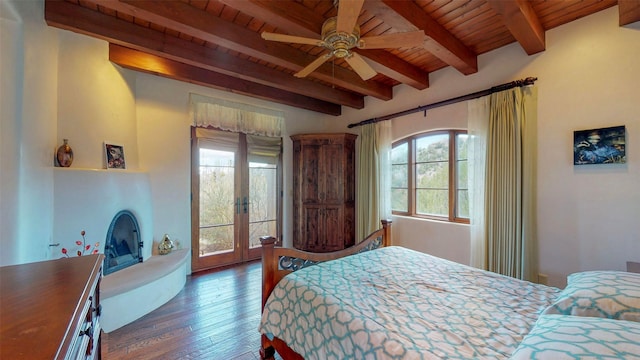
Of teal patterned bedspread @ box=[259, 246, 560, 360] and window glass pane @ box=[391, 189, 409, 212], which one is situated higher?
window glass pane @ box=[391, 189, 409, 212]

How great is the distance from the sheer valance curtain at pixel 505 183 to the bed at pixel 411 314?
1.01 m

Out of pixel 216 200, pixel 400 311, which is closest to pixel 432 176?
pixel 400 311

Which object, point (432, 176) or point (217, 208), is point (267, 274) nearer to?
point (217, 208)

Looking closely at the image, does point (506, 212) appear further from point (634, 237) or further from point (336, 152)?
point (336, 152)

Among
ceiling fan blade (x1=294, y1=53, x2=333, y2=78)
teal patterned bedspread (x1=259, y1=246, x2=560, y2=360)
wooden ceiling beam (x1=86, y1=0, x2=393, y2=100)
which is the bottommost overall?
teal patterned bedspread (x1=259, y1=246, x2=560, y2=360)

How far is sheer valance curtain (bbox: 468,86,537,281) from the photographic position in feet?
8.17

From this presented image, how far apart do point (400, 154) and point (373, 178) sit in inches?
22.1

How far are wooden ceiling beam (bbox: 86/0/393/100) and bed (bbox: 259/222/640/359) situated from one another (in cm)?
186

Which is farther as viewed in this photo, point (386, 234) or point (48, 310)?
point (386, 234)

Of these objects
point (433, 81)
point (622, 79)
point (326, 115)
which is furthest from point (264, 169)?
point (622, 79)

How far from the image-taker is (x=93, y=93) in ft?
8.20

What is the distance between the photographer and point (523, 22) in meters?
2.01

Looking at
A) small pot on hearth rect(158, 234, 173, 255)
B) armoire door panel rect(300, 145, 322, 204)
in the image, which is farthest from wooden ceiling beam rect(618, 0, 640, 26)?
small pot on hearth rect(158, 234, 173, 255)

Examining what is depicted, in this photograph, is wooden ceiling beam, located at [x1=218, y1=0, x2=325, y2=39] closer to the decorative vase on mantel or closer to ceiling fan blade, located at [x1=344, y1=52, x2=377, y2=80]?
ceiling fan blade, located at [x1=344, y1=52, x2=377, y2=80]
